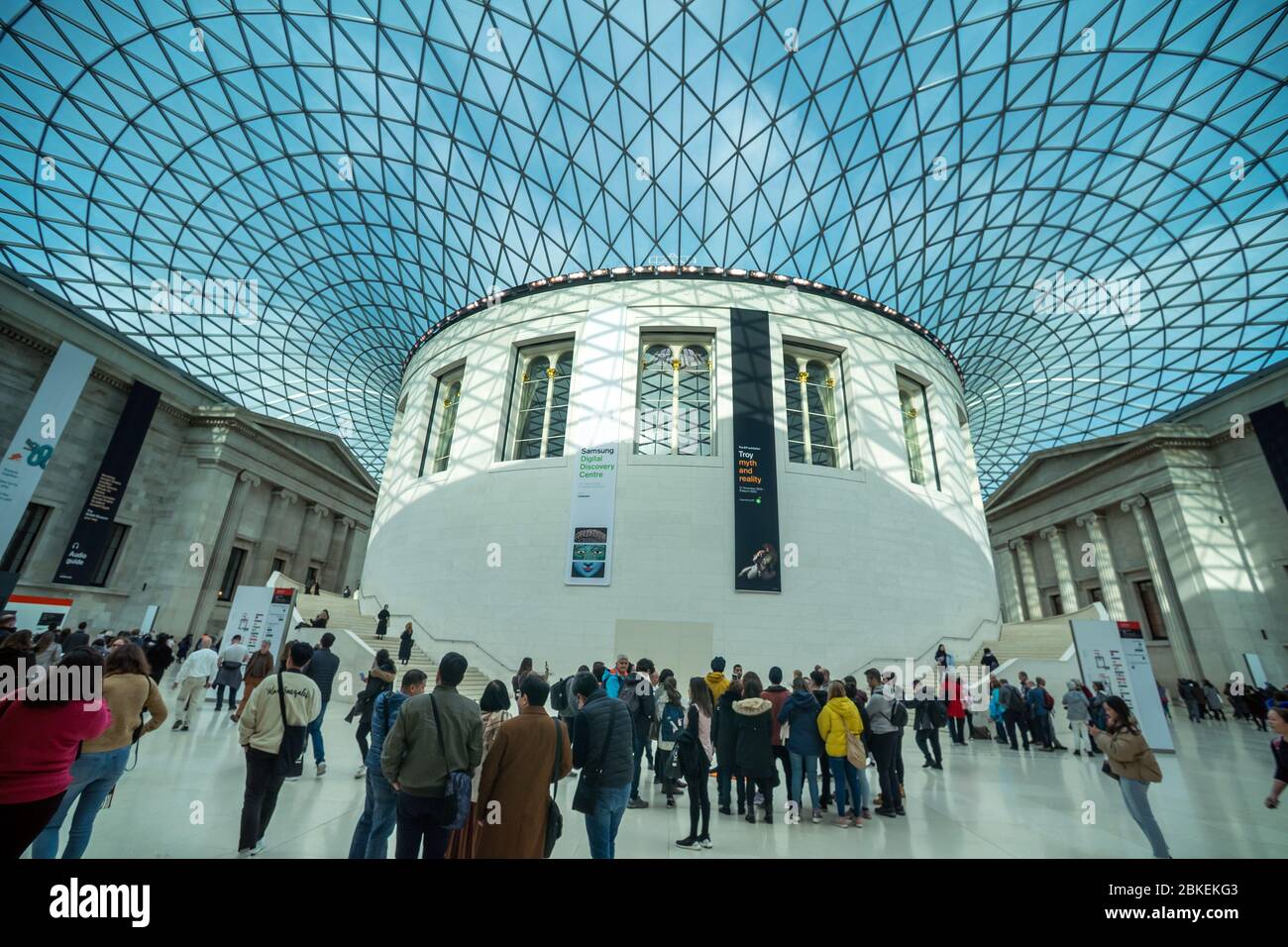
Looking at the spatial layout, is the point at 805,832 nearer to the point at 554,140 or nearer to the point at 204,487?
the point at 554,140

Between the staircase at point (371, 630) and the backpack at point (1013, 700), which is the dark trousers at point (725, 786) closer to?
the backpack at point (1013, 700)

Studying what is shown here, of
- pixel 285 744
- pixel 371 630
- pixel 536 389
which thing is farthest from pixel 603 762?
pixel 536 389

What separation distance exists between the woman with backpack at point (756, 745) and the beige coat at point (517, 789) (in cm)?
353

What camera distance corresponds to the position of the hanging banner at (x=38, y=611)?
1886cm

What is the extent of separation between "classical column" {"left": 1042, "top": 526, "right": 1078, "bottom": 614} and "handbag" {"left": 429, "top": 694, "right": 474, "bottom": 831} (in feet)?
150

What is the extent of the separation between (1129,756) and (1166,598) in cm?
3494

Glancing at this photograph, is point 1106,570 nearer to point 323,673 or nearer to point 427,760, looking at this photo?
point 323,673

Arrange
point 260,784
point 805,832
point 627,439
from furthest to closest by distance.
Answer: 1. point 627,439
2. point 805,832
3. point 260,784

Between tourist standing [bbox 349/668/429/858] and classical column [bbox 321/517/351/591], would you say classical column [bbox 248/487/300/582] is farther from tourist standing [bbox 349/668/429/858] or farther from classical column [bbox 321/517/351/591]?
tourist standing [bbox 349/668/429/858]

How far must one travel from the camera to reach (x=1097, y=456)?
115ft

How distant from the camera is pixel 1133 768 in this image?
16.1 ft

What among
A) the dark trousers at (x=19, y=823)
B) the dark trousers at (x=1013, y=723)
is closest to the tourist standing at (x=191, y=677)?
the dark trousers at (x=19, y=823)

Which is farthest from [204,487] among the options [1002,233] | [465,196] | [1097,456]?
[1097,456]
